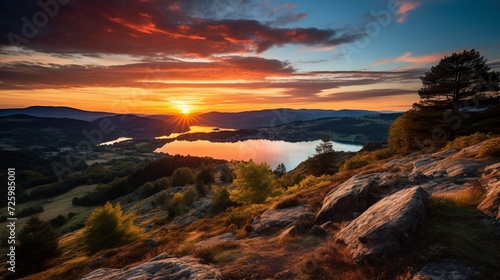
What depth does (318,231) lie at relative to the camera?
14.3 m

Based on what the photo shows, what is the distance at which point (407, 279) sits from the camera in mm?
8258

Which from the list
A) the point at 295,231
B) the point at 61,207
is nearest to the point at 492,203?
the point at 295,231

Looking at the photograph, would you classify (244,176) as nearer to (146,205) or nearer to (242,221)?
(242,221)

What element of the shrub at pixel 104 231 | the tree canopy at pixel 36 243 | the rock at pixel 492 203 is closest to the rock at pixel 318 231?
the rock at pixel 492 203

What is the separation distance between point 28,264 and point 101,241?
1817cm

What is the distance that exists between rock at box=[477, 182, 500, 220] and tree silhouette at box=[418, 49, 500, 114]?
3206 centimetres

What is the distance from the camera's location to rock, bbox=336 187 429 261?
31.6 ft

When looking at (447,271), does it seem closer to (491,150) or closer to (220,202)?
(491,150)

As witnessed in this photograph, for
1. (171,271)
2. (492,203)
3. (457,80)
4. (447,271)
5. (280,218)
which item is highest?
(457,80)

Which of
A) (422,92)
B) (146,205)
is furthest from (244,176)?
(146,205)

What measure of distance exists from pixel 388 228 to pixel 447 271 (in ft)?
7.21

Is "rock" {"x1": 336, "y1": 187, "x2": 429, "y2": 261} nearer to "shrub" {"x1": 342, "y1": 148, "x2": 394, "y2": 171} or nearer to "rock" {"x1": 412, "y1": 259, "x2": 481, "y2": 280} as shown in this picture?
"rock" {"x1": 412, "y1": 259, "x2": 481, "y2": 280}

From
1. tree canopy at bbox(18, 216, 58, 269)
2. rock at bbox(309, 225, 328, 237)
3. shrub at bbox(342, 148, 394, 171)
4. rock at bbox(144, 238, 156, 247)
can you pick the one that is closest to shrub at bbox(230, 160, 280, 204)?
shrub at bbox(342, 148, 394, 171)

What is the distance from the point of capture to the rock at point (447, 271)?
7.84 m
